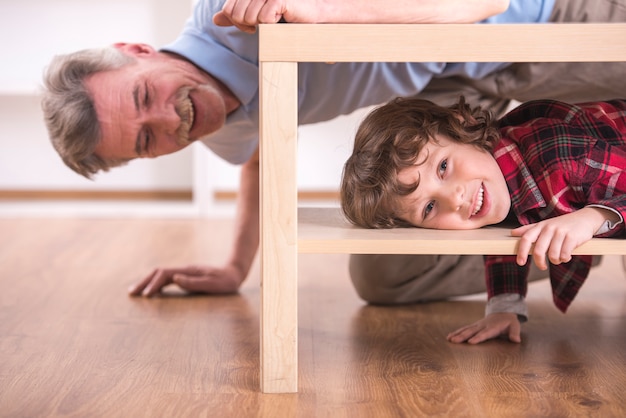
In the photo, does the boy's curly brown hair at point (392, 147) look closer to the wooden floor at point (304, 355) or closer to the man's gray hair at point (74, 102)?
the wooden floor at point (304, 355)

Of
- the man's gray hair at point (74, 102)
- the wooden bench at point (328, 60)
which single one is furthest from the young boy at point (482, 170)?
the man's gray hair at point (74, 102)

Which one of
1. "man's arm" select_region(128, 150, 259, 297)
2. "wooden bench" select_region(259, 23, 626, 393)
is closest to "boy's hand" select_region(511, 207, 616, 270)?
"wooden bench" select_region(259, 23, 626, 393)

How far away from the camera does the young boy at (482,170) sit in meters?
1.17

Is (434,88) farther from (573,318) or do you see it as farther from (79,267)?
(79,267)

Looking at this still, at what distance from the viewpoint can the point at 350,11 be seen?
1.10 meters

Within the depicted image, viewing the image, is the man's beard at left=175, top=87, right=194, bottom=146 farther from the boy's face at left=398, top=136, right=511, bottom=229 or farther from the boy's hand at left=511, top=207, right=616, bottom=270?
the boy's hand at left=511, top=207, right=616, bottom=270

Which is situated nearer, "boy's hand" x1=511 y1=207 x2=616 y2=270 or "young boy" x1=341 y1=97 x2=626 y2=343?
"boy's hand" x1=511 y1=207 x2=616 y2=270

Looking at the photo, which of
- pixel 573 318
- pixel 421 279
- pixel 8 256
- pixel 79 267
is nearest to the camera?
pixel 573 318

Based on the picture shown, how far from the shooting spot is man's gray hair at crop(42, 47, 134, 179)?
145 cm

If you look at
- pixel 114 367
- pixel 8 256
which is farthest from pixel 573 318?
pixel 8 256

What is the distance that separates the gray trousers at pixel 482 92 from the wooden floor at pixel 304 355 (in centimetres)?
4

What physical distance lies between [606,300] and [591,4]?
1.82ft

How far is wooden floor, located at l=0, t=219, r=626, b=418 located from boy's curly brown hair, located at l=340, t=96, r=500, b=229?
0.22 m

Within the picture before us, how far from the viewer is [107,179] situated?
3318 mm
